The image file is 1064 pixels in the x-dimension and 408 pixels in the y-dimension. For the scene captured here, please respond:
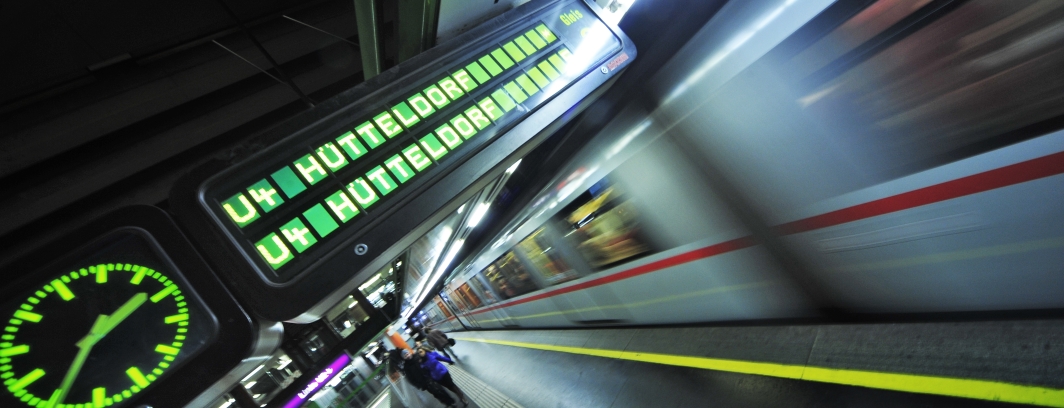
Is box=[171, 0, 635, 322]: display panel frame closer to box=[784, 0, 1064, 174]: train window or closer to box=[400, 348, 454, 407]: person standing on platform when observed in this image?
box=[784, 0, 1064, 174]: train window

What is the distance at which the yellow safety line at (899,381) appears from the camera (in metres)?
1.82

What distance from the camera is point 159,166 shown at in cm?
362

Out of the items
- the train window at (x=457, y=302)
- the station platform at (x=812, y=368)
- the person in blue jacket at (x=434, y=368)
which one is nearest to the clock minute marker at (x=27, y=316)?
the station platform at (x=812, y=368)

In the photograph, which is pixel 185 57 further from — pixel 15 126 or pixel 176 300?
pixel 176 300

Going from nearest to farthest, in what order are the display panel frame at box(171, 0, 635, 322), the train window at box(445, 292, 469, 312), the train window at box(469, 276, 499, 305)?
1. the display panel frame at box(171, 0, 635, 322)
2. the train window at box(469, 276, 499, 305)
3. the train window at box(445, 292, 469, 312)

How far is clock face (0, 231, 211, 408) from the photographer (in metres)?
1.13

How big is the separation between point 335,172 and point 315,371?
5.51 m

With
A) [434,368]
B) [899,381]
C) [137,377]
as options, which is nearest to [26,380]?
[137,377]

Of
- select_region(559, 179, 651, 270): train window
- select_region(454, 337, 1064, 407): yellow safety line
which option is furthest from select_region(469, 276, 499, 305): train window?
select_region(454, 337, 1064, 407): yellow safety line

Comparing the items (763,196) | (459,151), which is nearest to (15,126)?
(459,151)

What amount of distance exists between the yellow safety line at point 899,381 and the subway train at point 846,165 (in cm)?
36

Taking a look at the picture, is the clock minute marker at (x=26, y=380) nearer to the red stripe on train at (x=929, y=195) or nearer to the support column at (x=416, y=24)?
the support column at (x=416, y=24)

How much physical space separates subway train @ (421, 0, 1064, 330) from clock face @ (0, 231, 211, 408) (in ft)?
9.36

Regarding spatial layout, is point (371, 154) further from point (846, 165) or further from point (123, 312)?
point (846, 165)
